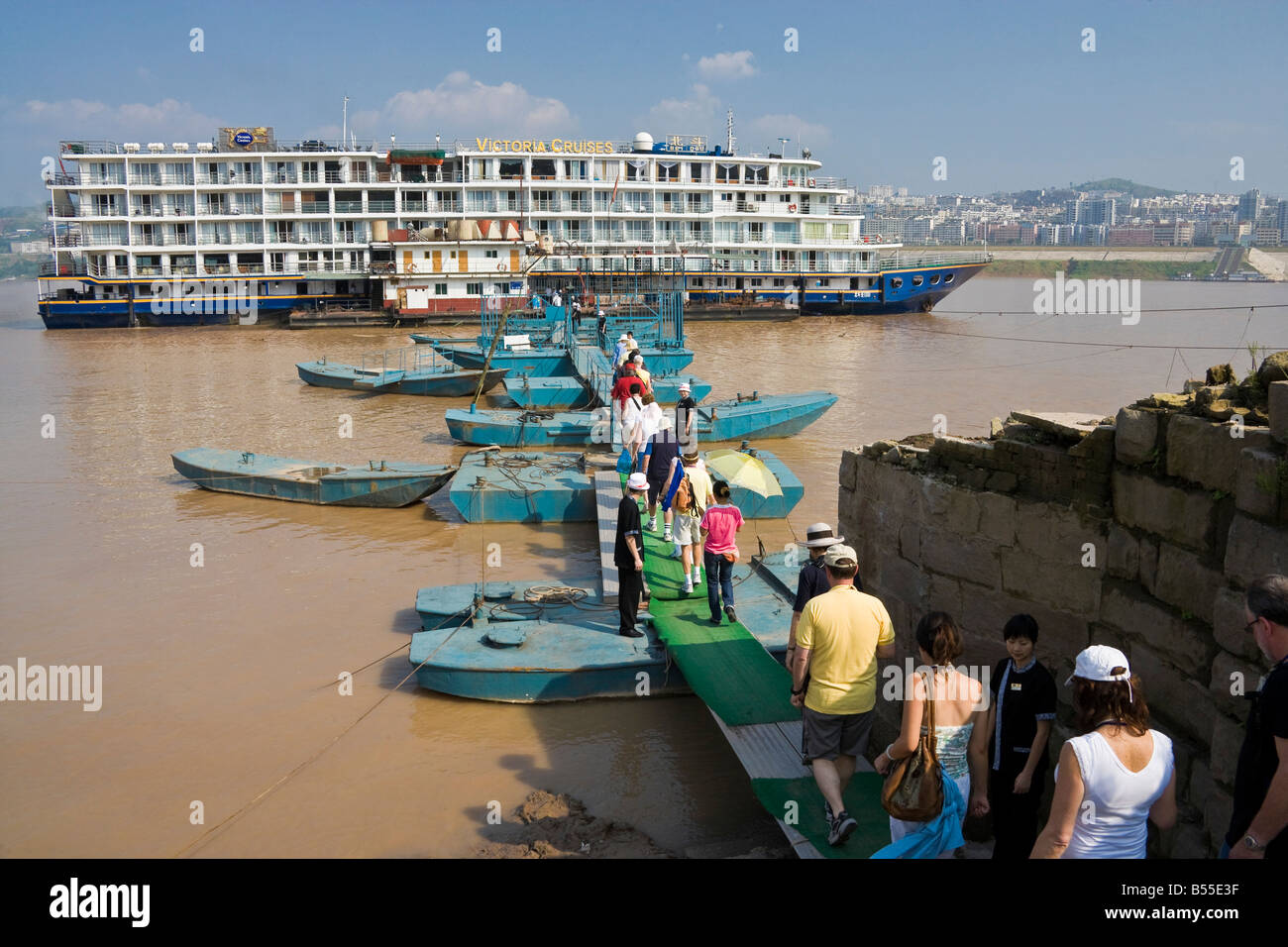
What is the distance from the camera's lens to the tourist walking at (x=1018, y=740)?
14.8ft

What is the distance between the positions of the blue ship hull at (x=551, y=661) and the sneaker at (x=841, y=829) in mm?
3002

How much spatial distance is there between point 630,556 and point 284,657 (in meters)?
3.78

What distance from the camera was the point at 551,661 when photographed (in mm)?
8609

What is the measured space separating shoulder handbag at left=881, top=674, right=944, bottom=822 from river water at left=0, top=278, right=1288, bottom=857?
2.31m

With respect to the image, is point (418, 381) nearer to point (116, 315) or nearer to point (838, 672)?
point (838, 672)

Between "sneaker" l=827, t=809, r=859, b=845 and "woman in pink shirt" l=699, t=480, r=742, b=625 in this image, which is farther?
"woman in pink shirt" l=699, t=480, r=742, b=625

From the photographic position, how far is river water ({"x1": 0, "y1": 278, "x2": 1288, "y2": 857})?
23.2 feet

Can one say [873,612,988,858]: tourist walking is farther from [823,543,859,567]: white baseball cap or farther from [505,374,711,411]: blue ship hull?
[505,374,711,411]: blue ship hull

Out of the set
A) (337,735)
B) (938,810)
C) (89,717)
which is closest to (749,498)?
(337,735)

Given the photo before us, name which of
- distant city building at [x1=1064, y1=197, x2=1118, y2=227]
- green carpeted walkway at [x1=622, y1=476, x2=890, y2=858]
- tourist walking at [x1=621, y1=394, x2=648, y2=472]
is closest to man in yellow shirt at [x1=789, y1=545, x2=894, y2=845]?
green carpeted walkway at [x1=622, y1=476, x2=890, y2=858]

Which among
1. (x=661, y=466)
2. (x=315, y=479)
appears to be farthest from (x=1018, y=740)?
(x=315, y=479)

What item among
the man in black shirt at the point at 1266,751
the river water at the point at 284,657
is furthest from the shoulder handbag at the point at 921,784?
the river water at the point at 284,657

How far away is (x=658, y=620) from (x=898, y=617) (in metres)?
2.99

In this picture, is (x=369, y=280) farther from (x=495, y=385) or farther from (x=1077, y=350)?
(x=1077, y=350)
